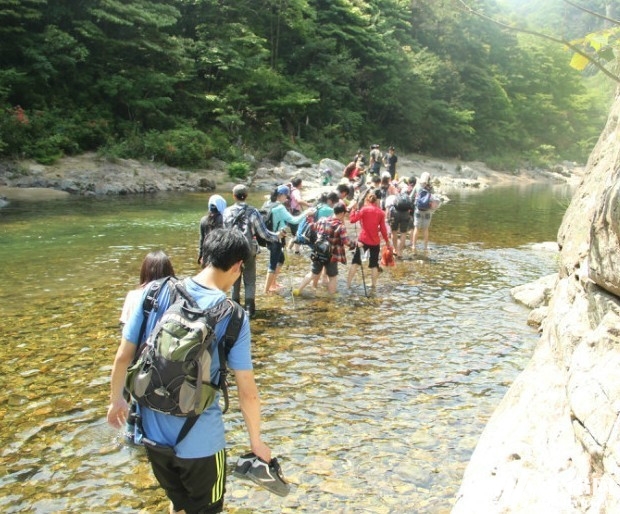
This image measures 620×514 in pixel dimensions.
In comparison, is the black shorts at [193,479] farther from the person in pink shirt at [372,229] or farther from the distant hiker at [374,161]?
the distant hiker at [374,161]

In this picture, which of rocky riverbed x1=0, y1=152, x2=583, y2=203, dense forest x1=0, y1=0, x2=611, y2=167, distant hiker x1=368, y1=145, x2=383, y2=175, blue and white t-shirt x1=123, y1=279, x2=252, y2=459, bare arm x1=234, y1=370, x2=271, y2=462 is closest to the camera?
blue and white t-shirt x1=123, y1=279, x2=252, y2=459

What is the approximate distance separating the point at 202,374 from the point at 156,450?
0.52 metres

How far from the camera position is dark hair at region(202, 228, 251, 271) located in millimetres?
2928

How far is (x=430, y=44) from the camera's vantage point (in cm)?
5494

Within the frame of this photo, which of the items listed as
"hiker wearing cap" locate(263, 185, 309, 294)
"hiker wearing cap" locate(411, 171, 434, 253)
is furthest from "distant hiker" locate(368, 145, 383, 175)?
"hiker wearing cap" locate(263, 185, 309, 294)

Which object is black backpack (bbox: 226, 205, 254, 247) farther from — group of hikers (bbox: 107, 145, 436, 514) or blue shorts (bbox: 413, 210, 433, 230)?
blue shorts (bbox: 413, 210, 433, 230)

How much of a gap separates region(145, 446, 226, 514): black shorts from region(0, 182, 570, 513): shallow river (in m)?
1.17

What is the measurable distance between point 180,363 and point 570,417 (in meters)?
2.43

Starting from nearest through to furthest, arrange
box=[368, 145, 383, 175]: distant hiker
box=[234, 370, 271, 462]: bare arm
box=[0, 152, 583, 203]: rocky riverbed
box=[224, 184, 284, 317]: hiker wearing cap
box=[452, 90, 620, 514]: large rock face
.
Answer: box=[234, 370, 271, 462]: bare arm
box=[452, 90, 620, 514]: large rock face
box=[224, 184, 284, 317]: hiker wearing cap
box=[368, 145, 383, 175]: distant hiker
box=[0, 152, 583, 203]: rocky riverbed

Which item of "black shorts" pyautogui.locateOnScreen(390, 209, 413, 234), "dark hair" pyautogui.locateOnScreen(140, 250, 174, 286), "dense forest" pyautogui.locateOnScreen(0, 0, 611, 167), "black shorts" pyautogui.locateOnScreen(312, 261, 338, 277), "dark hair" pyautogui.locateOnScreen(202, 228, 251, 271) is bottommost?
"black shorts" pyautogui.locateOnScreen(312, 261, 338, 277)

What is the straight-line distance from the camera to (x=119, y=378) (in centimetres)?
310

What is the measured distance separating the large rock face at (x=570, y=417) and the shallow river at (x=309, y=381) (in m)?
0.70

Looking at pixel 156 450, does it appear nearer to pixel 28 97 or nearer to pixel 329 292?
pixel 329 292

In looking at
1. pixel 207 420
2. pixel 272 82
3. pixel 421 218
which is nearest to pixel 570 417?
pixel 207 420
